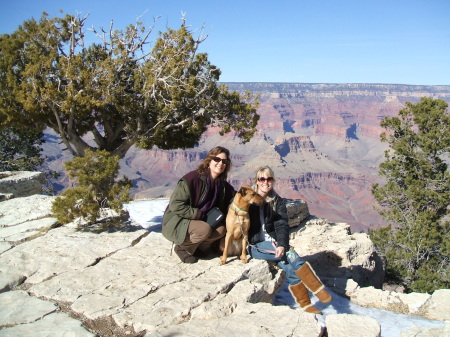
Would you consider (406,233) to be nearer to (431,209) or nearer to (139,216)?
(431,209)

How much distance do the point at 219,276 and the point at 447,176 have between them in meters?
15.5

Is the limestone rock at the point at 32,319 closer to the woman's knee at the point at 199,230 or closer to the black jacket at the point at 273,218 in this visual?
the woman's knee at the point at 199,230

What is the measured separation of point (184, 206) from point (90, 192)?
3.12 metres

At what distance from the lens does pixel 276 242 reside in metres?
5.70

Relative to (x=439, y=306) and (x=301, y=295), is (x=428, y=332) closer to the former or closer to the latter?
(x=301, y=295)

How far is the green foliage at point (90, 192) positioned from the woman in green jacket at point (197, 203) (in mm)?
2497

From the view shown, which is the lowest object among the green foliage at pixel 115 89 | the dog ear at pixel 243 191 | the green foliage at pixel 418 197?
the green foliage at pixel 418 197

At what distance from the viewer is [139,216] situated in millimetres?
11906

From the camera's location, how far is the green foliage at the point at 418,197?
1702 cm

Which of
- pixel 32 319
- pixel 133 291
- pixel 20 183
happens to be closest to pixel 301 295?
pixel 133 291

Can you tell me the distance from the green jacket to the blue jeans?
102 cm

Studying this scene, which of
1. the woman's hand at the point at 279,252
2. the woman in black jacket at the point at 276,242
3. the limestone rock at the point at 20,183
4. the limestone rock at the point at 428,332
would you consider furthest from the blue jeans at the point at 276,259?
the limestone rock at the point at 20,183

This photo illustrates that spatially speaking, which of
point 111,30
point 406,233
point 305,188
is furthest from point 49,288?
point 305,188

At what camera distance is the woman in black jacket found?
5227mm
